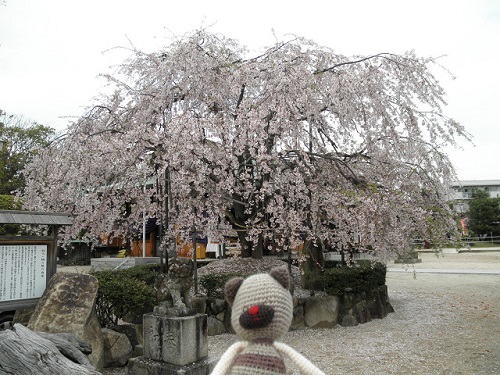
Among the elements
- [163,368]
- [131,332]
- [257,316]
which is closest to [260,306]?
[257,316]

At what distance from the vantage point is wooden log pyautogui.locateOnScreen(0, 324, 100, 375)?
313 cm

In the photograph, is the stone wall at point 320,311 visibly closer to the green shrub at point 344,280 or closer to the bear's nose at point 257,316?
the green shrub at point 344,280

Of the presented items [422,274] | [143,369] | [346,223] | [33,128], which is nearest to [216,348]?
[143,369]

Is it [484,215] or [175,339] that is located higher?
[484,215]

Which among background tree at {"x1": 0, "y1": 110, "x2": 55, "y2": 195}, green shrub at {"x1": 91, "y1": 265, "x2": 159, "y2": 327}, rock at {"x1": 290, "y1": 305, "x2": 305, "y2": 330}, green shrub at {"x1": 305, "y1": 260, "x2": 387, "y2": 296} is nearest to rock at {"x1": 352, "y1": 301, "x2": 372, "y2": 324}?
green shrub at {"x1": 305, "y1": 260, "x2": 387, "y2": 296}

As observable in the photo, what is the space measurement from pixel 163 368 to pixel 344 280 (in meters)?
4.76

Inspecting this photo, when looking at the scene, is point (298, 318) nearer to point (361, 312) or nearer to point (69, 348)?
point (361, 312)

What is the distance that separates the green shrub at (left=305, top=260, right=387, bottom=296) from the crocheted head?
649 cm

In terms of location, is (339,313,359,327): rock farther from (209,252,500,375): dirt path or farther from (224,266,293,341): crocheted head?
(224,266,293,341): crocheted head

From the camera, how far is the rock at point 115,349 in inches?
225

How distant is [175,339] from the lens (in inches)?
200

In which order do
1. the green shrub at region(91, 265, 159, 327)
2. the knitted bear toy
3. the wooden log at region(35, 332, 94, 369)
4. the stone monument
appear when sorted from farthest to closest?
1. the green shrub at region(91, 265, 159, 327)
2. the stone monument
3. the wooden log at region(35, 332, 94, 369)
4. the knitted bear toy

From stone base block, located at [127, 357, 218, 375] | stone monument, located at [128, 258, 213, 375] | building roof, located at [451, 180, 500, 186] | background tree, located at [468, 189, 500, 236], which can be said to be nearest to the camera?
stone base block, located at [127, 357, 218, 375]

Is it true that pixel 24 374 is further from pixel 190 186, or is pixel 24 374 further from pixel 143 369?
pixel 190 186
